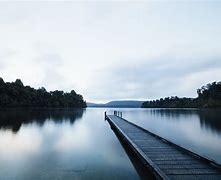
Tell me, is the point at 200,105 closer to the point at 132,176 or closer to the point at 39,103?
the point at 39,103

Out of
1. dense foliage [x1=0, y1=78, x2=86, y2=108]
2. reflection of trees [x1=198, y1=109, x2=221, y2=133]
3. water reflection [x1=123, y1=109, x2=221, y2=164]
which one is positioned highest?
dense foliage [x1=0, y1=78, x2=86, y2=108]

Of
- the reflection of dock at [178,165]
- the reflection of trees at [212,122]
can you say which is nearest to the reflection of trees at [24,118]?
the reflection of dock at [178,165]

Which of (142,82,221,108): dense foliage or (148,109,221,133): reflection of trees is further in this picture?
(142,82,221,108): dense foliage

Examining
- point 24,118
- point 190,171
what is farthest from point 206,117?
point 190,171

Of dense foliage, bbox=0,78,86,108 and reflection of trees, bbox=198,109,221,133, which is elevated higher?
dense foliage, bbox=0,78,86,108

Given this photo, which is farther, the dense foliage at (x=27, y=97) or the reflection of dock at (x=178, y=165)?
the dense foliage at (x=27, y=97)

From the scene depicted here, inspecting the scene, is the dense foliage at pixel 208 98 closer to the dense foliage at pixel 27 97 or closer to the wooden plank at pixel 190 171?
the dense foliage at pixel 27 97

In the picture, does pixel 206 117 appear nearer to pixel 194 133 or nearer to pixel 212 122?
pixel 212 122

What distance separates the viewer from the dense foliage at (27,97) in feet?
155

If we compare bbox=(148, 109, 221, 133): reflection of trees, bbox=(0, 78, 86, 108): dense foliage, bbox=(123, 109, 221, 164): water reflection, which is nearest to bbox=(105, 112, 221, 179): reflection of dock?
bbox=(123, 109, 221, 164): water reflection

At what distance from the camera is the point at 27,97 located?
54.9m

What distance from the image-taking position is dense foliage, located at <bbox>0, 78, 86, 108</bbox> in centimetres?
4732

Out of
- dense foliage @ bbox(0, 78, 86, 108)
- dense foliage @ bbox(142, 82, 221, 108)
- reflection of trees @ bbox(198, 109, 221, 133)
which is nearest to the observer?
reflection of trees @ bbox(198, 109, 221, 133)

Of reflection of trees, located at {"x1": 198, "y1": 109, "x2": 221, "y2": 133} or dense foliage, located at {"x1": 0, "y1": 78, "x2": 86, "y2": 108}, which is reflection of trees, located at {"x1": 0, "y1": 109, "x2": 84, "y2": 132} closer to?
reflection of trees, located at {"x1": 198, "y1": 109, "x2": 221, "y2": 133}
